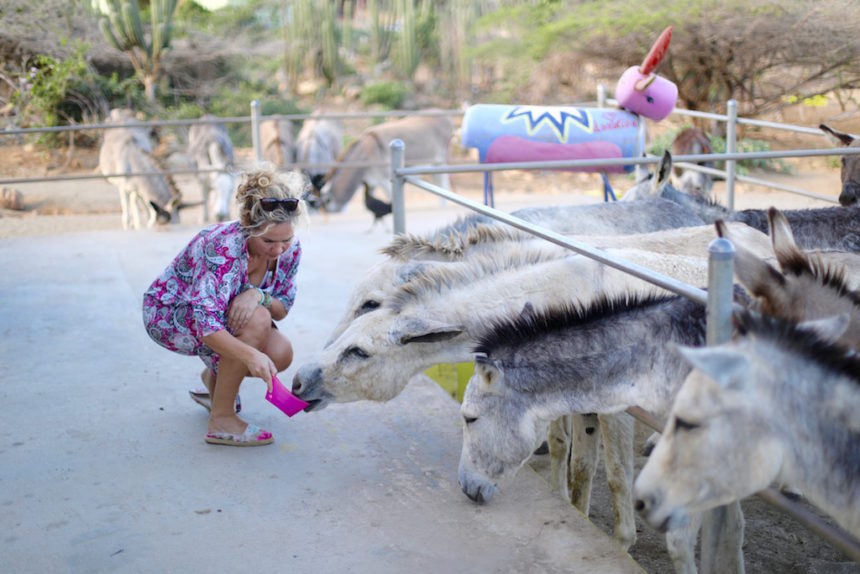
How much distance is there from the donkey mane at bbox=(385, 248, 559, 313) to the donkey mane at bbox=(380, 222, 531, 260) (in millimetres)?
208

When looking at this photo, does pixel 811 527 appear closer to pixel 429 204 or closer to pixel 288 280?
pixel 288 280

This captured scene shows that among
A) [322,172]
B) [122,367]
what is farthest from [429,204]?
[122,367]

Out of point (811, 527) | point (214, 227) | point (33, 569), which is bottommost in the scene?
point (33, 569)

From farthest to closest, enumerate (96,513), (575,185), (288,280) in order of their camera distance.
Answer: (575,185) → (288,280) → (96,513)

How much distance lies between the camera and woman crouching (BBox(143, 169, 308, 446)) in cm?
335

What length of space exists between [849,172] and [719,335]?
417 cm

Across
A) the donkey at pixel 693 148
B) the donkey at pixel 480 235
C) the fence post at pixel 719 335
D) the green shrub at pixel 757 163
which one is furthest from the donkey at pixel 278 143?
the fence post at pixel 719 335

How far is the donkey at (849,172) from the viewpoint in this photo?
550cm

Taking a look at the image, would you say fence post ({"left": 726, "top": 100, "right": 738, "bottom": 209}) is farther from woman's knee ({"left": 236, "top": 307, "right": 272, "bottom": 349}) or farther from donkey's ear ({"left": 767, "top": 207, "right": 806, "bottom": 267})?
woman's knee ({"left": 236, "top": 307, "right": 272, "bottom": 349})

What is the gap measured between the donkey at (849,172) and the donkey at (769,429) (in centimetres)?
385

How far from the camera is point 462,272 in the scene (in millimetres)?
3635

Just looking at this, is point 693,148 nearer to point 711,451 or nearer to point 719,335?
point 719,335

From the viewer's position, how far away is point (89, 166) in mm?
16469

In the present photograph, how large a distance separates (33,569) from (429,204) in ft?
35.1
